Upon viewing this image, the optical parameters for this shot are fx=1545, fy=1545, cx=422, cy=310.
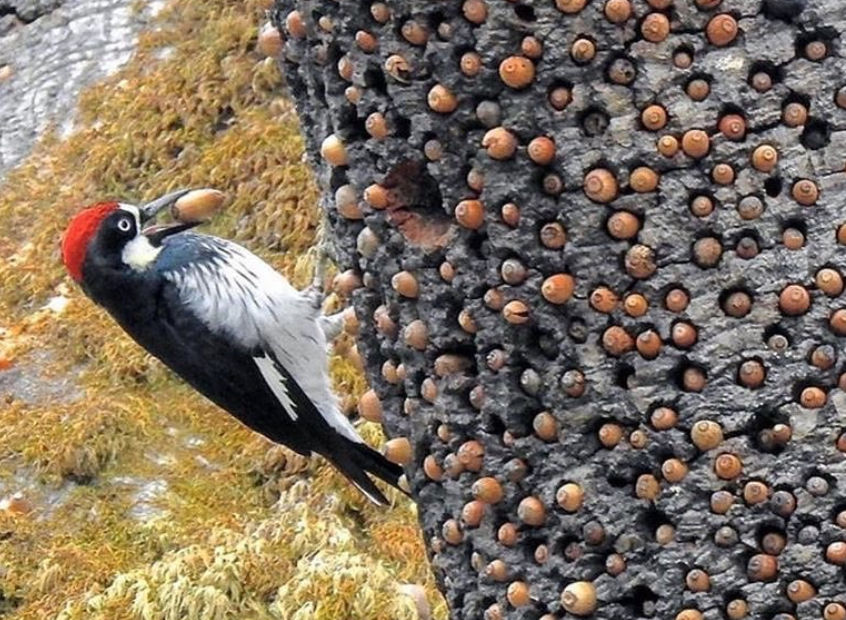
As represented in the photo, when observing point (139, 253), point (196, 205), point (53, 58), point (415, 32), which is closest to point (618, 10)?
point (415, 32)

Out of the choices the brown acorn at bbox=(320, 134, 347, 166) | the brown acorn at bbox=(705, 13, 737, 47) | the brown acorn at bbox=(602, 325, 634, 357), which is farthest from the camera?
the brown acorn at bbox=(320, 134, 347, 166)

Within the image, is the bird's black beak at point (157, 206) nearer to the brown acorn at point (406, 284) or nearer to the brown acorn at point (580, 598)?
the brown acorn at point (406, 284)

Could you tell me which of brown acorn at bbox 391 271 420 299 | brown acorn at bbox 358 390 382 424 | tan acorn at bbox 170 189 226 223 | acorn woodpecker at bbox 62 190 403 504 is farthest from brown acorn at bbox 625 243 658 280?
acorn woodpecker at bbox 62 190 403 504

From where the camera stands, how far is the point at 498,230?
2.08 m

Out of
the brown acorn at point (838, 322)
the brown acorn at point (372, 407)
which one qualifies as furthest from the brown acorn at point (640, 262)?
the brown acorn at point (372, 407)

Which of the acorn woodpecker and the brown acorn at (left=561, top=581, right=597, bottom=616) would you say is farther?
the acorn woodpecker

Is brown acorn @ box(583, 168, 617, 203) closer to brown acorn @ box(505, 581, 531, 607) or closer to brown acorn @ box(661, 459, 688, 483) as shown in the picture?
brown acorn @ box(661, 459, 688, 483)

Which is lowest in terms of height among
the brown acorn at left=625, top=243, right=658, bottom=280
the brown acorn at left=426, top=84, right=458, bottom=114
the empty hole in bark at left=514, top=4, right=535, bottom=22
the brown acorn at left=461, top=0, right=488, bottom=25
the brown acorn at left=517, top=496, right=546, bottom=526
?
the brown acorn at left=517, top=496, right=546, bottom=526

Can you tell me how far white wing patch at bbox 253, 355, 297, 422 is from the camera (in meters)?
4.22

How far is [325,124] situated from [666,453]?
794 mm

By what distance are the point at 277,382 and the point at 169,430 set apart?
1679mm

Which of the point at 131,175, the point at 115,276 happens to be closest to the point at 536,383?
the point at 115,276

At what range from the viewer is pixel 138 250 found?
431 cm

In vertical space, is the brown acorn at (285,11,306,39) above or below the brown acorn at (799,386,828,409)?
above
